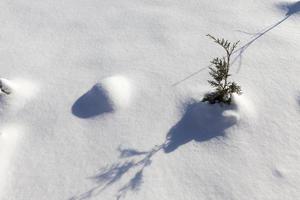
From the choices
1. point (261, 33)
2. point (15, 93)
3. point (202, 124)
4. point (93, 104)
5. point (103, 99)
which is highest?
point (261, 33)

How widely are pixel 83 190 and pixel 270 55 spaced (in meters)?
5.00

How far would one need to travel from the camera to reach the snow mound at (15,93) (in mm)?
8320

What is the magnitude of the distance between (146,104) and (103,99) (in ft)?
2.92

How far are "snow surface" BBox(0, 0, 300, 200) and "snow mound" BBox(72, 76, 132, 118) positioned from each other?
2cm

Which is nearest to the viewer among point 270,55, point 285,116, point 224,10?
point 285,116

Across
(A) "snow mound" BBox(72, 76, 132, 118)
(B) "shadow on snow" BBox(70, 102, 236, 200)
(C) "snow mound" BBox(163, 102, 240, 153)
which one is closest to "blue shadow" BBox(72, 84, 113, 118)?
(A) "snow mound" BBox(72, 76, 132, 118)

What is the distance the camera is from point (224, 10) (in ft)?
33.4

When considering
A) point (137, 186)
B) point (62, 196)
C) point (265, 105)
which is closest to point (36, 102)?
point (62, 196)

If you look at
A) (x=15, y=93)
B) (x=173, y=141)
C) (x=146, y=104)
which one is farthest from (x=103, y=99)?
(x=15, y=93)

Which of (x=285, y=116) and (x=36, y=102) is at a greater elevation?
(x=285, y=116)

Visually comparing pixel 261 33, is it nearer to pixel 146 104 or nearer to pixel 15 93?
pixel 146 104

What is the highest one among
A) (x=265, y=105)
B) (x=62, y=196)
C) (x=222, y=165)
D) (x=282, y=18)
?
(x=282, y=18)

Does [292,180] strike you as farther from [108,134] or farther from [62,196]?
[62,196]

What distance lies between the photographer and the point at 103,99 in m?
8.10
